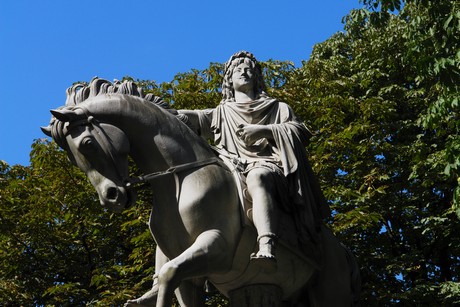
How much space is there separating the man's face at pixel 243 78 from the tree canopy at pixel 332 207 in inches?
271

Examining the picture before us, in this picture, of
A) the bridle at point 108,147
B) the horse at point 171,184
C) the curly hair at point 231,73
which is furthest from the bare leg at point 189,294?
the curly hair at point 231,73

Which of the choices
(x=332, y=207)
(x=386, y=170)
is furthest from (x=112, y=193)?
(x=386, y=170)

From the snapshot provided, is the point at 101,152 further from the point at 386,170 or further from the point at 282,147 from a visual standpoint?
the point at 386,170

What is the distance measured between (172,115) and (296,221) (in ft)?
4.74

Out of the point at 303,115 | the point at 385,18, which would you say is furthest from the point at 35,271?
the point at 385,18

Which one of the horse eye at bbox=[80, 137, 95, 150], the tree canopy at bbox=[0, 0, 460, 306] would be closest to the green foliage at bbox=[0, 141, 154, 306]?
the tree canopy at bbox=[0, 0, 460, 306]

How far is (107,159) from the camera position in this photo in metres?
7.34

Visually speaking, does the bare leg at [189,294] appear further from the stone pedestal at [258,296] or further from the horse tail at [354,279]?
the horse tail at [354,279]

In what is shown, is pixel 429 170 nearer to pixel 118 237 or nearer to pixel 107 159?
pixel 118 237

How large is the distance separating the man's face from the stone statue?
0.25 m

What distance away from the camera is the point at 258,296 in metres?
7.74

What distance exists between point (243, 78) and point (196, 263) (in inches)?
86.2

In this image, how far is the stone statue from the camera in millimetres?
7312

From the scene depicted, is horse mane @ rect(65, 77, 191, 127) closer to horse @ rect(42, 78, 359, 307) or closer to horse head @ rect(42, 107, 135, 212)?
horse @ rect(42, 78, 359, 307)
